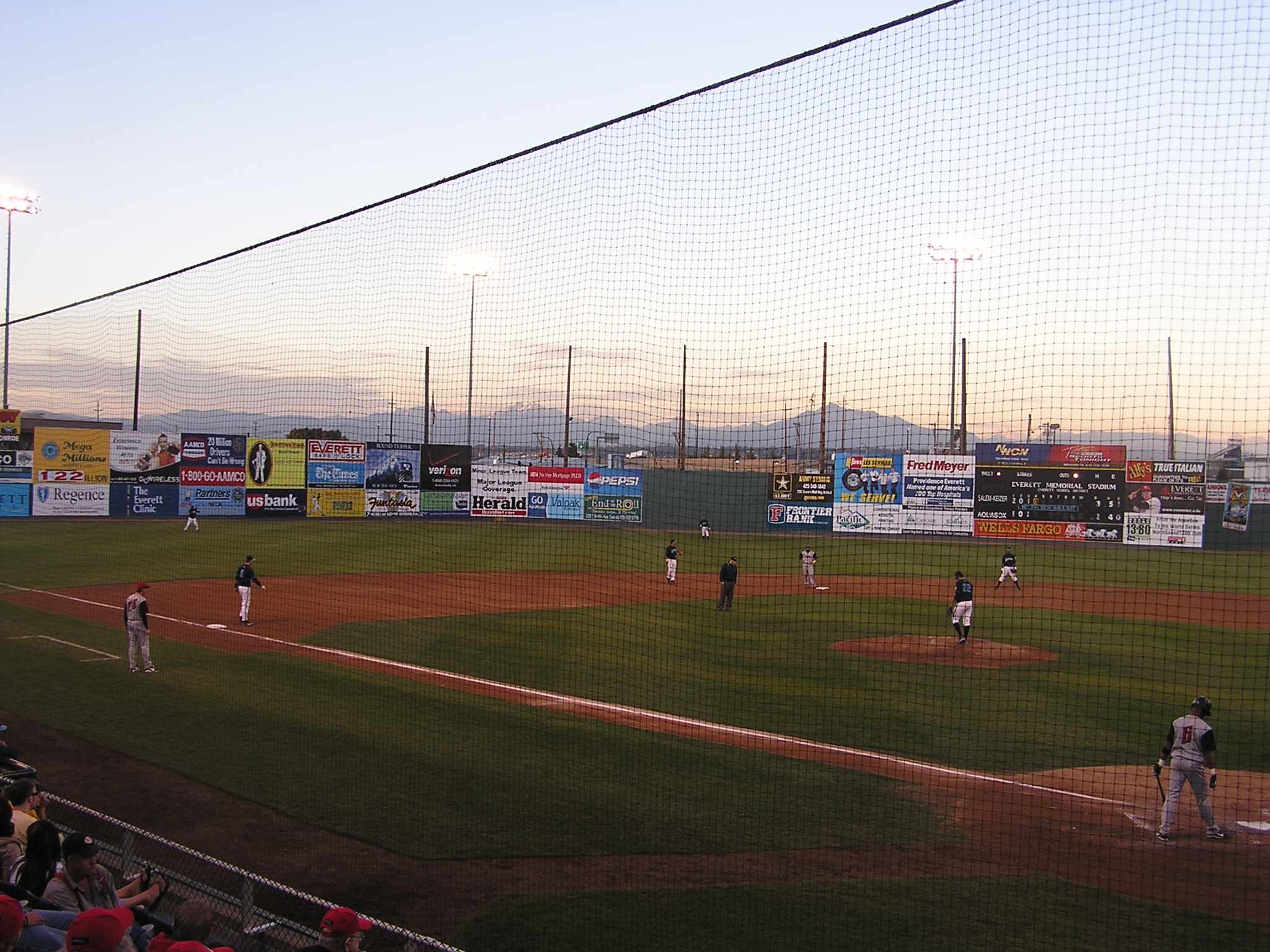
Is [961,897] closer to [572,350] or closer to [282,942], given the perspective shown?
[282,942]

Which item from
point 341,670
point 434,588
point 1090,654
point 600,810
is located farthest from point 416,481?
point 600,810

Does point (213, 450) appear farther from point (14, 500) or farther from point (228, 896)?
point (228, 896)

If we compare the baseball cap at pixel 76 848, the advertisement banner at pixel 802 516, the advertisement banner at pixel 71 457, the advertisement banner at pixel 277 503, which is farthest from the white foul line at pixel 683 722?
the advertisement banner at pixel 71 457

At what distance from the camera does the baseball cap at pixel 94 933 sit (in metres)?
3.79

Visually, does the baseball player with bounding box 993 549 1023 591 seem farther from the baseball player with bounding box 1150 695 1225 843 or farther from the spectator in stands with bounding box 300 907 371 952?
the spectator in stands with bounding box 300 907 371 952

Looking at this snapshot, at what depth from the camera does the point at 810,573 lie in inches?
1062

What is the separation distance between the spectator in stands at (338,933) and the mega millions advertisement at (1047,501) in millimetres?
28031

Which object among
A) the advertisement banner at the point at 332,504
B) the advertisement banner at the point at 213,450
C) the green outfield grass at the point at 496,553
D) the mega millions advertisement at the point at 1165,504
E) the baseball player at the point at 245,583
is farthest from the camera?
the advertisement banner at the point at 332,504

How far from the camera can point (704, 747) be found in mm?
10820

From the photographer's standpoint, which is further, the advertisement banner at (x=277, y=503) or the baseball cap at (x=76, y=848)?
the advertisement banner at (x=277, y=503)

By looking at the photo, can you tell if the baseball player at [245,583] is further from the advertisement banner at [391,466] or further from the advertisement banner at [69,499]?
the advertisement banner at [69,499]

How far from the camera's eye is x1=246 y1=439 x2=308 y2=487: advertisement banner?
124 feet

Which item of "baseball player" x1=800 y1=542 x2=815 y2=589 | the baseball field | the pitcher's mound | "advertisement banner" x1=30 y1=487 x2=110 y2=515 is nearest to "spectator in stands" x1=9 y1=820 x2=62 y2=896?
the baseball field

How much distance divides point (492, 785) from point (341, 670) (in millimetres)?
6263
